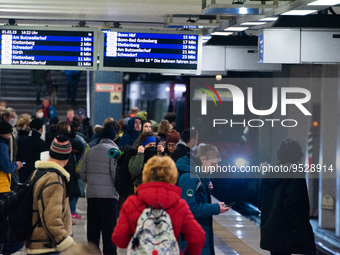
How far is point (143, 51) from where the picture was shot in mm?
7910

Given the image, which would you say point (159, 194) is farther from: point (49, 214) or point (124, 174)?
point (124, 174)

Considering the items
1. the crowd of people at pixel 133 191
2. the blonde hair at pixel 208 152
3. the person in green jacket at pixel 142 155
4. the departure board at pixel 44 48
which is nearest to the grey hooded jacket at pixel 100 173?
the crowd of people at pixel 133 191

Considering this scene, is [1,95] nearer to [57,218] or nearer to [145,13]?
[145,13]

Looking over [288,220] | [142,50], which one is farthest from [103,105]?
[288,220]

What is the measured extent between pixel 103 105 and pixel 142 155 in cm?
1031

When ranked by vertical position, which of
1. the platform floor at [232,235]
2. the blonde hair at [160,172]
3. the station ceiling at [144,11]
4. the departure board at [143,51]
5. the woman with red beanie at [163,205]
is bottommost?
the platform floor at [232,235]

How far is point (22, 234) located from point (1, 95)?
16004 mm

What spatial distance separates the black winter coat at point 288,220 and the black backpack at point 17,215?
2149 mm

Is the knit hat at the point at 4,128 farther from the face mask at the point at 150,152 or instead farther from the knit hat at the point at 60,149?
the knit hat at the point at 60,149

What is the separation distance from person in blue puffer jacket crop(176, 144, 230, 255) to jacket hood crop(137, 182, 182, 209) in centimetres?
111

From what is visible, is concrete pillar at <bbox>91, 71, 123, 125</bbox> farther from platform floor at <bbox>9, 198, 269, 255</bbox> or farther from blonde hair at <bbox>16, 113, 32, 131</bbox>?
blonde hair at <bbox>16, 113, 32, 131</bbox>

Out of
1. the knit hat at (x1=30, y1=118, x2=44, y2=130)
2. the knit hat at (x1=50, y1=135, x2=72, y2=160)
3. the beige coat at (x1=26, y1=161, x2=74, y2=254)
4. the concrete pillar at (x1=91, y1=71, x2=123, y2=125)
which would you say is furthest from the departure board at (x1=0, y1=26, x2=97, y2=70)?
the concrete pillar at (x1=91, y1=71, x2=123, y2=125)

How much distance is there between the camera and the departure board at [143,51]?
7898 millimetres

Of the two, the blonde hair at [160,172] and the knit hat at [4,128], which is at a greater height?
the knit hat at [4,128]
